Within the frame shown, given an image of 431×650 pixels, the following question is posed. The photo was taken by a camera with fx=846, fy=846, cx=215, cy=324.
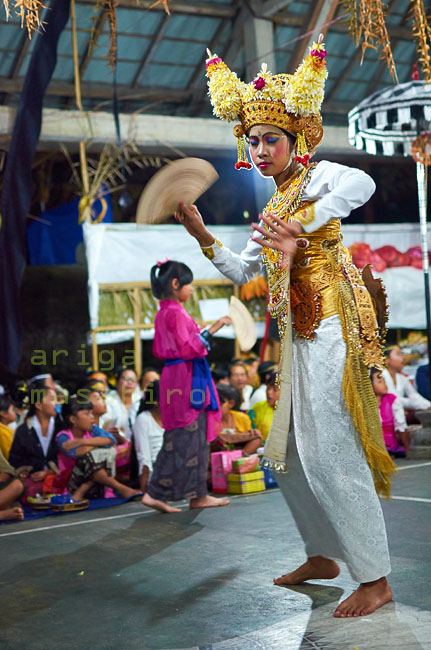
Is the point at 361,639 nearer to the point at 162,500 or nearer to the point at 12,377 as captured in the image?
the point at 162,500

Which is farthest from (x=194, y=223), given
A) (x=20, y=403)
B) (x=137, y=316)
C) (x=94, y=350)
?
(x=137, y=316)

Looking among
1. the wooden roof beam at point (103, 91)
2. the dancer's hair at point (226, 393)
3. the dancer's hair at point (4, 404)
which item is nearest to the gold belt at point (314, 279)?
the dancer's hair at point (226, 393)

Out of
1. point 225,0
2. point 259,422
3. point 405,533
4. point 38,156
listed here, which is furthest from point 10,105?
point 405,533

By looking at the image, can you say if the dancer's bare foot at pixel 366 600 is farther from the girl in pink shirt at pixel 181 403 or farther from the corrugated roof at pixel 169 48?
the corrugated roof at pixel 169 48

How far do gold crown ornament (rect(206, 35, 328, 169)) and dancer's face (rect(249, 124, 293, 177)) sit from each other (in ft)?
0.10

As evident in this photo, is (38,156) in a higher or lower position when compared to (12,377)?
higher

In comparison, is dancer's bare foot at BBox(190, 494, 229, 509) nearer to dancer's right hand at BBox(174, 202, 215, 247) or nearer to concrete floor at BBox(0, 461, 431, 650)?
concrete floor at BBox(0, 461, 431, 650)

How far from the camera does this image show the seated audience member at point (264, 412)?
22.1 feet

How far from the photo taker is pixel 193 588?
10.5 feet

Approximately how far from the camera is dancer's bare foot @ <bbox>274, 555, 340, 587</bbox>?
10.2 ft

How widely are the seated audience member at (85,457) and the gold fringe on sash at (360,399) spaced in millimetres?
3118

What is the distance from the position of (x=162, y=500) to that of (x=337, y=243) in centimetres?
260

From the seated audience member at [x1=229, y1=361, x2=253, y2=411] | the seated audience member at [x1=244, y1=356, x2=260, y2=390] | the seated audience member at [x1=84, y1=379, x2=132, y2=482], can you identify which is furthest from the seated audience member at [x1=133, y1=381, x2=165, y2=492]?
the seated audience member at [x1=244, y1=356, x2=260, y2=390]

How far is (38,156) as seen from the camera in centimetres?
1044
